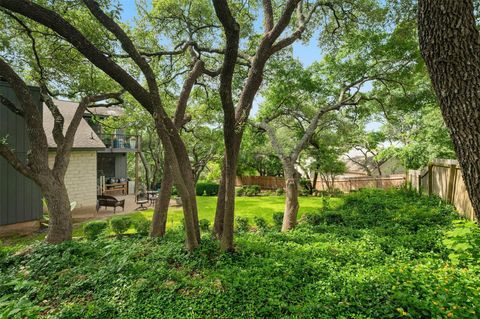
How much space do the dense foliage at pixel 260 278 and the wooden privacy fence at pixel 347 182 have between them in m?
15.4

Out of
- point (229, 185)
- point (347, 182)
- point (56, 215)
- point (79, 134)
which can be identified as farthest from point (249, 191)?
point (229, 185)

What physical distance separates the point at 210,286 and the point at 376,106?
13.7 m

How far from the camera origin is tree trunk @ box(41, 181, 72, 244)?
6.27m

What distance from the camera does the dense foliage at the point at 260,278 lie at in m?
2.83

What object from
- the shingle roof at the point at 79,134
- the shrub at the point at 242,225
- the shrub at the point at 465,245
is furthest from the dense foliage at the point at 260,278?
the shingle roof at the point at 79,134

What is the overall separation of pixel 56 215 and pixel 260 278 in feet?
17.8

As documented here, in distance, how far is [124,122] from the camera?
14.5 m

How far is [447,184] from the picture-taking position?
715 cm

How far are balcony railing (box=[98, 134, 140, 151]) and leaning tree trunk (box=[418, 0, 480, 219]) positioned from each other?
19.4 metres

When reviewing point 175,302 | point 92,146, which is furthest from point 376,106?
point 92,146

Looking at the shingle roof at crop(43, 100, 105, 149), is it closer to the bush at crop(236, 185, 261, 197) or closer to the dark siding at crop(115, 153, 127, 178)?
the dark siding at crop(115, 153, 127, 178)

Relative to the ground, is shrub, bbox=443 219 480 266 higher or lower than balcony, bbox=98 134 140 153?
lower

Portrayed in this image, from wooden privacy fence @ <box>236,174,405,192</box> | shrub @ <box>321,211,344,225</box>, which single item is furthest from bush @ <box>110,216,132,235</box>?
wooden privacy fence @ <box>236,174,405,192</box>

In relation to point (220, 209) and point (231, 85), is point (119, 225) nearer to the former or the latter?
point (220, 209)
